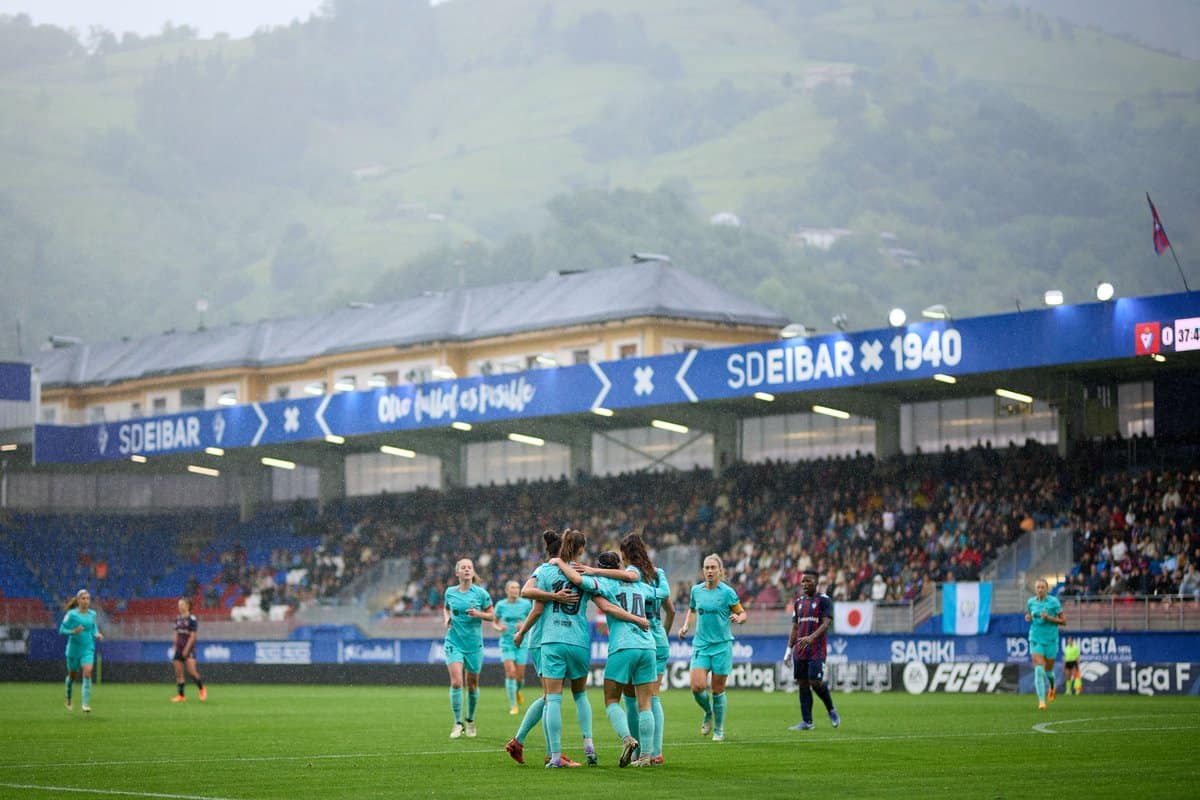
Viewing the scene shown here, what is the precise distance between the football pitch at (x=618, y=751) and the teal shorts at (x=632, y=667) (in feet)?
2.83

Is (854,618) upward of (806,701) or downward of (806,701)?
upward

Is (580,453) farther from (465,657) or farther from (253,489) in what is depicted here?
(465,657)

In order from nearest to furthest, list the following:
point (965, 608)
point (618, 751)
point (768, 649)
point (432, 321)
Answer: point (618, 751)
point (965, 608)
point (768, 649)
point (432, 321)

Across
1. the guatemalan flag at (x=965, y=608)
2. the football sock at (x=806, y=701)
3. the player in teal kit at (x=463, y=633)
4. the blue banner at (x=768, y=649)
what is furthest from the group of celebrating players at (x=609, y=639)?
the guatemalan flag at (x=965, y=608)

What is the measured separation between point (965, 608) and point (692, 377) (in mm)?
10360

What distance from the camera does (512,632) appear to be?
27156 millimetres

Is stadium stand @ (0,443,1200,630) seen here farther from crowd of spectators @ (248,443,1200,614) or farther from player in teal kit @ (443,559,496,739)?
player in teal kit @ (443,559,496,739)

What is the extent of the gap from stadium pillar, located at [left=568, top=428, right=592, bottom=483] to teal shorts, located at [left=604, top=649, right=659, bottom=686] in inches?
1496

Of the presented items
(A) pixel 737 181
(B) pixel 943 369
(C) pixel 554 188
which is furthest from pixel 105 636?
(C) pixel 554 188

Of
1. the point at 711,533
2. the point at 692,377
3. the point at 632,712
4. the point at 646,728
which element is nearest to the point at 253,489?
the point at 711,533

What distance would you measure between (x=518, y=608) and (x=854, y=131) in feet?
449

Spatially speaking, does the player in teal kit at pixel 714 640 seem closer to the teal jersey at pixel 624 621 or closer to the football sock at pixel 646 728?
the football sock at pixel 646 728

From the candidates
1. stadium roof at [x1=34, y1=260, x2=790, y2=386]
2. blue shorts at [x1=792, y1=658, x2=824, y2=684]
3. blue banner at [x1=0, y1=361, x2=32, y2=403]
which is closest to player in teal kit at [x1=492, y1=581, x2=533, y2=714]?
blue shorts at [x1=792, y1=658, x2=824, y2=684]

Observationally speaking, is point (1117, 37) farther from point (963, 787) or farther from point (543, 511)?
point (963, 787)
